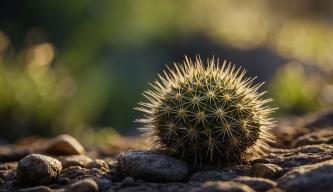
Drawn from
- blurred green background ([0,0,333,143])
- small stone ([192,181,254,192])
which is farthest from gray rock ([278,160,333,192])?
blurred green background ([0,0,333,143])

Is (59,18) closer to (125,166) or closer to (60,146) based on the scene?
(60,146)

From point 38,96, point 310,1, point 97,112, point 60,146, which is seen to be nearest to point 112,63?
point 97,112

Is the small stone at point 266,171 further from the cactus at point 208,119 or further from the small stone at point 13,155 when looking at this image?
the small stone at point 13,155

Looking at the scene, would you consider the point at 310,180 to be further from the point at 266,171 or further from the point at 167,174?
the point at 167,174

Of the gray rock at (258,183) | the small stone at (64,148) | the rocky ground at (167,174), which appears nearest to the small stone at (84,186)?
the rocky ground at (167,174)

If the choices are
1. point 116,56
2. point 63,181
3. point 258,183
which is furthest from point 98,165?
point 116,56
